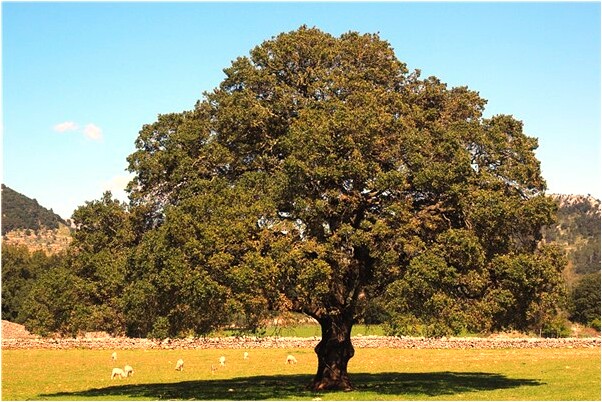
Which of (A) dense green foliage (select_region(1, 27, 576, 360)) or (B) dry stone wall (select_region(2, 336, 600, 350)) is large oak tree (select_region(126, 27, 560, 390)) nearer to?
(A) dense green foliage (select_region(1, 27, 576, 360))

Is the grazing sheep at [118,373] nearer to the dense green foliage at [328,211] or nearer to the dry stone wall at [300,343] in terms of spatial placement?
the dense green foliage at [328,211]

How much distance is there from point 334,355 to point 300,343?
45692 mm

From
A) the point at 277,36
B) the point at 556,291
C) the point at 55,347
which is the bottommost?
the point at 55,347

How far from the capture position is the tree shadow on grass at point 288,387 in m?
32.2

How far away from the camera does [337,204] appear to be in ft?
104

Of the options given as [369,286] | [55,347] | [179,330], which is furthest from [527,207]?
[55,347]

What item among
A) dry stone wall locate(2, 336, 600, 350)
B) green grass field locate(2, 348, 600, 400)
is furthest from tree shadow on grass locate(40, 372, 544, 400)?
dry stone wall locate(2, 336, 600, 350)

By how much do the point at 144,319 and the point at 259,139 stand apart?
10.2 m

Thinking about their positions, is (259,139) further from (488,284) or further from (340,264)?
(488,284)

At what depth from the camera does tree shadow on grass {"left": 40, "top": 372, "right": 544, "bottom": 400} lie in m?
32.2

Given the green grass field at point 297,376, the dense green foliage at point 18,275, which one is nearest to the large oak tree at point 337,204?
the green grass field at point 297,376

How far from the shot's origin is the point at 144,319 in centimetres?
3384

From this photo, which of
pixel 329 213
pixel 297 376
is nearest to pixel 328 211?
pixel 329 213

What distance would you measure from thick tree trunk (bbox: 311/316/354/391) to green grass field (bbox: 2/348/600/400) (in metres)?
0.91
